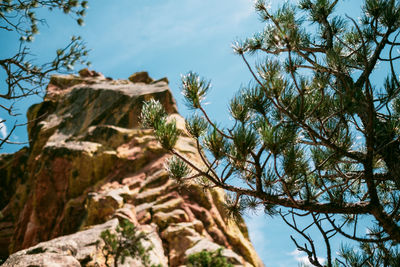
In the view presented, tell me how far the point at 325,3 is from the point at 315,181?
202cm

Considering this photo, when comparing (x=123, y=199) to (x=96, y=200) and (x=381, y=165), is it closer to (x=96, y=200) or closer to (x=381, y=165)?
(x=96, y=200)

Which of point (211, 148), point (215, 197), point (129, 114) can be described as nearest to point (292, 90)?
point (211, 148)

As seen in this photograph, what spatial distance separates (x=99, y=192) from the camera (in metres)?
10.0

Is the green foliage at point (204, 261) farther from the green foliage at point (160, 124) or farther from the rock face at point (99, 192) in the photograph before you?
the rock face at point (99, 192)

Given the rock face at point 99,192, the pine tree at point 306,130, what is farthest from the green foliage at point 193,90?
the rock face at point 99,192

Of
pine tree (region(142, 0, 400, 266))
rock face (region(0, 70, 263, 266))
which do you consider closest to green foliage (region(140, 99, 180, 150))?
pine tree (region(142, 0, 400, 266))

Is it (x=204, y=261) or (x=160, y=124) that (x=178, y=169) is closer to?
(x=160, y=124)

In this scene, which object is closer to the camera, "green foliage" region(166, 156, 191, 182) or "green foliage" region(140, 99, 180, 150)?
"green foliage" region(140, 99, 180, 150)

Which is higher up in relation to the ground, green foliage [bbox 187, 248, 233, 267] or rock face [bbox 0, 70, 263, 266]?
rock face [bbox 0, 70, 263, 266]

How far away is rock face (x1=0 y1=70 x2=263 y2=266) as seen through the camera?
664cm

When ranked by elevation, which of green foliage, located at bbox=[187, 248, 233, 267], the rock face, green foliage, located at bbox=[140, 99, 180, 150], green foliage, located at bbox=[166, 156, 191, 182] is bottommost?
green foliage, located at bbox=[187, 248, 233, 267]

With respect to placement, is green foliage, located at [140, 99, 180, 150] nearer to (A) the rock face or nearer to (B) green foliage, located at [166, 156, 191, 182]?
(B) green foliage, located at [166, 156, 191, 182]

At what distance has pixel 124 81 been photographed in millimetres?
17984

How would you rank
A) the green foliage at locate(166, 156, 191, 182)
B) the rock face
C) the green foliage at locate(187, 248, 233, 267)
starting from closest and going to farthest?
1. the green foliage at locate(187, 248, 233, 267)
2. the green foliage at locate(166, 156, 191, 182)
3. the rock face
